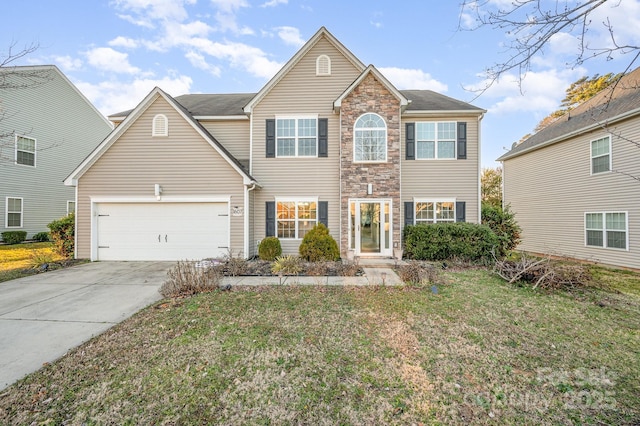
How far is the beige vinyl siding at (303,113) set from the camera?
10.8 metres

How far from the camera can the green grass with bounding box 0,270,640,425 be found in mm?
2488

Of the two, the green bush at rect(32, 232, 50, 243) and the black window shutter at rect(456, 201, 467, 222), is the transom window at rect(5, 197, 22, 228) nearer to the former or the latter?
the green bush at rect(32, 232, 50, 243)

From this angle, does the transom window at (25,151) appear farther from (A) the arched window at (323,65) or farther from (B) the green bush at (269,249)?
(A) the arched window at (323,65)

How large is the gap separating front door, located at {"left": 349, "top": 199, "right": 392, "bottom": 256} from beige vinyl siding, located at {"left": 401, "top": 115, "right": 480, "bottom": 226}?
49.3 inches

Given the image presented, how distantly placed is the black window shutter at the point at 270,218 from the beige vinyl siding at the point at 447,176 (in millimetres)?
5423

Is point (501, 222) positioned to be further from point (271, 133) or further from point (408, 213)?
point (271, 133)

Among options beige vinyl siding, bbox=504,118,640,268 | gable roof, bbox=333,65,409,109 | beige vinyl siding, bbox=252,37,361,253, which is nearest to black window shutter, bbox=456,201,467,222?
beige vinyl siding, bbox=504,118,640,268

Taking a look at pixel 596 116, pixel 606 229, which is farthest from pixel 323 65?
pixel 606 229

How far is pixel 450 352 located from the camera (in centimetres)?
350

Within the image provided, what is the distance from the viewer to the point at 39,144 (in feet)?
49.1

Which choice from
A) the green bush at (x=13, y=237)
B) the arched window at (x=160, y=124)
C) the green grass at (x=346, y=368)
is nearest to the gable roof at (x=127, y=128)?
the arched window at (x=160, y=124)

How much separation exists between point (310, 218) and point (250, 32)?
990cm

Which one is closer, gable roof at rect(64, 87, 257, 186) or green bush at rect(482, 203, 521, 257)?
gable roof at rect(64, 87, 257, 186)

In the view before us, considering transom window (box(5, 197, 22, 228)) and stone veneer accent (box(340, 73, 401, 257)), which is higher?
stone veneer accent (box(340, 73, 401, 257))
